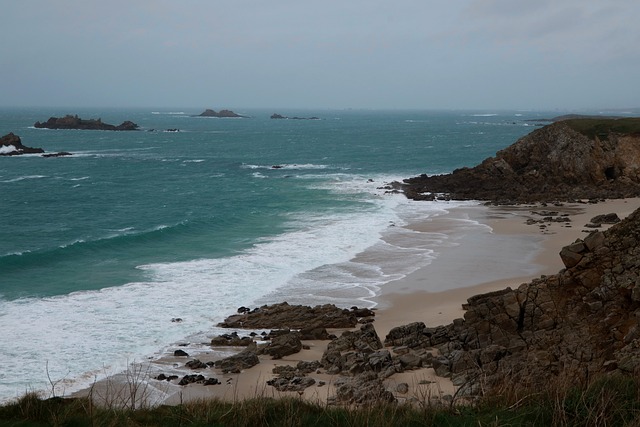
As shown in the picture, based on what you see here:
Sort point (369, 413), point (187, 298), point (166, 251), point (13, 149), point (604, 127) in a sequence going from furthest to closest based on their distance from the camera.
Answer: point (13, 149) → point (604, 127) → point (166, 251) → point (187, 298) → point (369, 413)

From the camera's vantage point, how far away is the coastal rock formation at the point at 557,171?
52.2m

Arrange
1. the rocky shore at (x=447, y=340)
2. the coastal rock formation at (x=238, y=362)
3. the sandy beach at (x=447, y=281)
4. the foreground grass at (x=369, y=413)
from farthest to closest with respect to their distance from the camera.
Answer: the coastal rock formation at (x=238, y=362), the sandy beach at (x=447, y=281), the rocky shore at (x=447, y=340), the foreground grass at (x=369, y=413)

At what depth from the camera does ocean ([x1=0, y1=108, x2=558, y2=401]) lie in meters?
21.2

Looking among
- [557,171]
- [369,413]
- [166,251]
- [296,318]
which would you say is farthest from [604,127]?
[369,413]

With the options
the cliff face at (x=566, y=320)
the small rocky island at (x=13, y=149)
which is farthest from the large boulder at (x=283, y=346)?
the small rocky island at (x=13, y=149)

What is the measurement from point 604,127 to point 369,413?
192 ft

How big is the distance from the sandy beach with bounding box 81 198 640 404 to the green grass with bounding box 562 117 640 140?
12385mm

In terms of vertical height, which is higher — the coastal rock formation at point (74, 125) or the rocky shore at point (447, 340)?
the coastal rock formation at point (74, 125)

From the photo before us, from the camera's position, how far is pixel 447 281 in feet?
91.5

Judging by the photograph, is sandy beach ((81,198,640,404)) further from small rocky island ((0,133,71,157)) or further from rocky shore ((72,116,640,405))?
small rocky island ((0,133,71,157))

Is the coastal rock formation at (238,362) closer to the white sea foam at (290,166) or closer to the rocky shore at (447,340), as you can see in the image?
the rocky shore at (447,340)

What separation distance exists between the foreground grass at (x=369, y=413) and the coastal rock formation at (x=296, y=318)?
12443 mm

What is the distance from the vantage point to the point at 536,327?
17.3 meters

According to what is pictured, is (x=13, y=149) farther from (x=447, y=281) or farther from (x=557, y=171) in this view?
(x=447, y=281)
